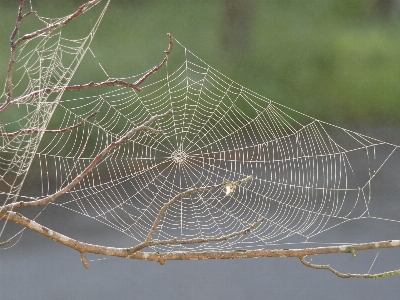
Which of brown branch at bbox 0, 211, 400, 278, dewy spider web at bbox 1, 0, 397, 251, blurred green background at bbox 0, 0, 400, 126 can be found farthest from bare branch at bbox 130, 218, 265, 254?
blurred green background at bbox 0, 0, 400, 126

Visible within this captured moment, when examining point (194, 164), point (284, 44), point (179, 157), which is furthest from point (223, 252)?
point (284, 44)

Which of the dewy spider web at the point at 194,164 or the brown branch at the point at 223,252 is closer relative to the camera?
the brown branch at the point at 223,252

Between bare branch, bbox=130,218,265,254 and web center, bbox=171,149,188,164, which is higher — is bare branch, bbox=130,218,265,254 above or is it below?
below

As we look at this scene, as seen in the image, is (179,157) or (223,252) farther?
(179,157)

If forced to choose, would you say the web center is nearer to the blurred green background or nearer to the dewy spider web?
the dewy spider web

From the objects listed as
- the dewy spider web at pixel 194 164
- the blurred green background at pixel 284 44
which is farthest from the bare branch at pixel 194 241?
the blurred green background at pixel 284 44

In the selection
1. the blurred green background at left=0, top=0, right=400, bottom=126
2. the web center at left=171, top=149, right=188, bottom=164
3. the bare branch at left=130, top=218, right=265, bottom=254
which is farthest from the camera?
the blurred green background at left=0, top=0, right=400, bottom=126

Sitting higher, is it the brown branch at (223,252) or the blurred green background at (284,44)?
the blurred green background at (284,44)

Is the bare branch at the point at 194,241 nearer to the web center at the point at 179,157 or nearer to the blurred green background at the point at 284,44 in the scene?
the web center at the point at 179,157

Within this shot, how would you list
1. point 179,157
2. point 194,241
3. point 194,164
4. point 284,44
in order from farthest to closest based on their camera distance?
point 284,44 < point 194,164 < point 179,157 < point 194,241

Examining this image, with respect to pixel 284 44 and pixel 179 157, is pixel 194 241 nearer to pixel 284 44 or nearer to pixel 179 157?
pixel 179 157
